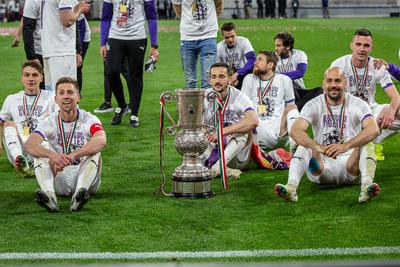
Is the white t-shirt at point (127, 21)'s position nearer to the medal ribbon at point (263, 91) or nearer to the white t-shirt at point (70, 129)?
the medal ribbon at point (263, 91)

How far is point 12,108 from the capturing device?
29.8 feet

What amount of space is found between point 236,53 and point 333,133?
402 cm

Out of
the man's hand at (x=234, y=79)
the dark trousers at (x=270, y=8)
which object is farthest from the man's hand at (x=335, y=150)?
the dark trousers at (x=270, y=8)

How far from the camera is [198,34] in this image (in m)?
11.7

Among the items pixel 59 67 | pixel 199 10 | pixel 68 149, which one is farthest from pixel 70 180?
pixel 199 10

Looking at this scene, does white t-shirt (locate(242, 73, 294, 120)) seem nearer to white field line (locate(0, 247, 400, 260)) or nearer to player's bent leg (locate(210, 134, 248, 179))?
player's bent leg (locate(210, 134, 248, 179))

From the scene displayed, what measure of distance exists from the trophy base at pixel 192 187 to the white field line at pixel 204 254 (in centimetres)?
179

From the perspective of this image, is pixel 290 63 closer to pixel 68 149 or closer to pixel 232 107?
pixel 232 107

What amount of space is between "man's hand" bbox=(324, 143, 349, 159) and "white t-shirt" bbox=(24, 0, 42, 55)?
177 inches

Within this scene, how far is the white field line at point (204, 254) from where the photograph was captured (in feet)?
19.5

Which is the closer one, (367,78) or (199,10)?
(367,78)

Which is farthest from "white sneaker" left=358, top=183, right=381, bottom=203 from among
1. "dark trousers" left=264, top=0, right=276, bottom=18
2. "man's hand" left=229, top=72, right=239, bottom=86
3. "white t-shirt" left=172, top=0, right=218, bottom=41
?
"dark trousers" left=264, top=0, right=276, bottom=18

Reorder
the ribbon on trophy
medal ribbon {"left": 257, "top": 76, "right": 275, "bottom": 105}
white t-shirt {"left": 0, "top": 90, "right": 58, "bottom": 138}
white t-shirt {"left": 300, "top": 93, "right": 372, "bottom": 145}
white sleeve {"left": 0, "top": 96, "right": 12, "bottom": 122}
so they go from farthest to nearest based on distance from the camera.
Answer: medal ribbon {"left": 257, "top": 76, "right": 275, "bottom": 105}, white sleeve {"left": 0, "top": 96, "right": 12, "bottom": 122}, white t-shirt {"left": 0, "top": 90, "right": 58, "bottom": 138}, the ribbon on trophy, white t-shirt {"left": 300, "top": 93, "right": 372, "bottom": 145}

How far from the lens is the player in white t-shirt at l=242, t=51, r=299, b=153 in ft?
33.7
